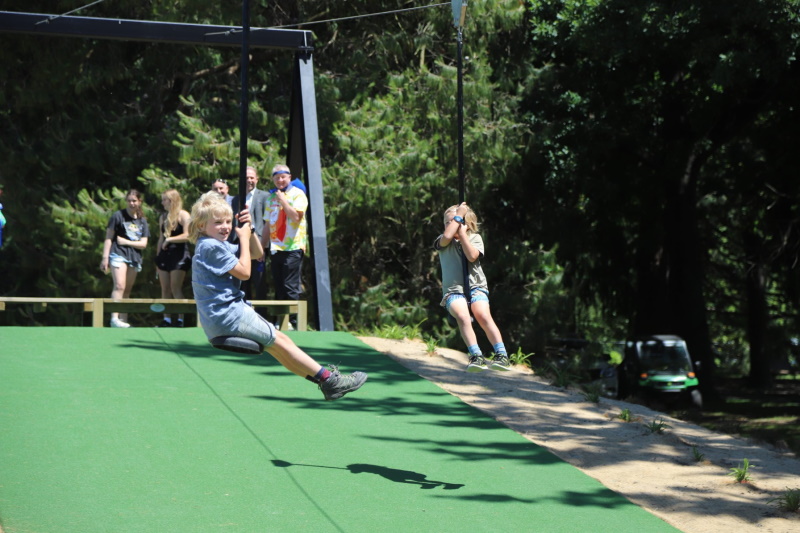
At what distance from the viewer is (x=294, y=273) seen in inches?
489

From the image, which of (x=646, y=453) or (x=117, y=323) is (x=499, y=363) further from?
(x=117, y=323)

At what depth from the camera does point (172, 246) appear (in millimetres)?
12828

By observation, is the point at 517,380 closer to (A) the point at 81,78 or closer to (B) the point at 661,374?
(B) the point at 661,374

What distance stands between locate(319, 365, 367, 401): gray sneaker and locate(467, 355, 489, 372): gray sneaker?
42.1 inches

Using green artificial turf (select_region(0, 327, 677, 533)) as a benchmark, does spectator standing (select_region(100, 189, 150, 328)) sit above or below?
above

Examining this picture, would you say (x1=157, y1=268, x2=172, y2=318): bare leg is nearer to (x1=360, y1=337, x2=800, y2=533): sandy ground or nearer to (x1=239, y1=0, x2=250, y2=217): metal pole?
(x1=360, y1=337, x2=800, y2=533): sandy ground

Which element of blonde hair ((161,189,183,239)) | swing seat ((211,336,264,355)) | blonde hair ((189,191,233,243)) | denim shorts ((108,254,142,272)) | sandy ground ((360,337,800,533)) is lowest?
sandy ground ((360,337,800,533))

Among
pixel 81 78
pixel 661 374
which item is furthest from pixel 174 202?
pixel 661 374

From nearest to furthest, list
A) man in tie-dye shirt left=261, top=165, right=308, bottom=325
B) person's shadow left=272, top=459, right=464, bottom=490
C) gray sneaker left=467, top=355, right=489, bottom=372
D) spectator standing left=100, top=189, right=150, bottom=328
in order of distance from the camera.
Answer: person's shadow left=272, top=459, right=464, bottom=490 < gray sneaker left=467, top=355, right=489, bottom=372 < man in tie-dye shirt left=261, top=165, right=308, bottom=325 < spectator standing left=100, top=189, right=150, bottom=328

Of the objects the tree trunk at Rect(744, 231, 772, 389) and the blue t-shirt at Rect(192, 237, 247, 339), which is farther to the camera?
the tree trunk at Rect(744, 231, 772, 389)

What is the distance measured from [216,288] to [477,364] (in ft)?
7.48

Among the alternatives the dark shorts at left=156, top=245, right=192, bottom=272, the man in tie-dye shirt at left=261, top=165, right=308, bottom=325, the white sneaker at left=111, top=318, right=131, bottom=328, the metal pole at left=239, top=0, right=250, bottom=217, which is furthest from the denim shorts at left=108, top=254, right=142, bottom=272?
the metal pole at left=239, top=0, right=250, bottom=217

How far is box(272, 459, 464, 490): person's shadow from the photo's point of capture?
23.1 feet

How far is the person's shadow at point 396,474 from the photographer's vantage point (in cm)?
704
